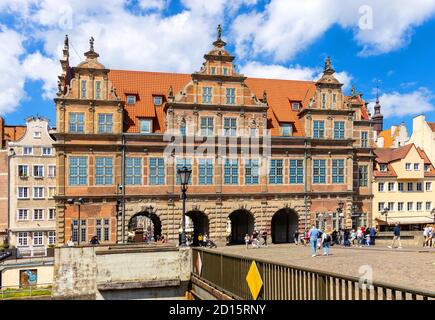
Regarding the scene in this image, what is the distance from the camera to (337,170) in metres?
40.8

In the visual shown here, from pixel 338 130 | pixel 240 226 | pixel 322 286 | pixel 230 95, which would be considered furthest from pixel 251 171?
pixel 322 286

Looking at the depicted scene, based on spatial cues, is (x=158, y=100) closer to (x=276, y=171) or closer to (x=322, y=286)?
(x=276, y=171)

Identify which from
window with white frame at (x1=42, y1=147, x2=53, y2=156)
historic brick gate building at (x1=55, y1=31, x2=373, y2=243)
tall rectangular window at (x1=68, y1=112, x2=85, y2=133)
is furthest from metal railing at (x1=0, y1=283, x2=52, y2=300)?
window with white frame at (x1=42, y1=147, x2=53, y2=156)

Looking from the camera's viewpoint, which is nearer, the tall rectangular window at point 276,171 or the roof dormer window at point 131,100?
the roof dormer window at point 131,100

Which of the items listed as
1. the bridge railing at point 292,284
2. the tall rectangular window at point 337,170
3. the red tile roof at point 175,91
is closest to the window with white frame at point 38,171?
the red tile roof at point 175,91

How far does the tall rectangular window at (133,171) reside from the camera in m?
36.1

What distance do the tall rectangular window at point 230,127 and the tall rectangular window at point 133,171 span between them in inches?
294

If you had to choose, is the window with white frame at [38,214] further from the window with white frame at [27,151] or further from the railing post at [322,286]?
the railing post at [322,286]

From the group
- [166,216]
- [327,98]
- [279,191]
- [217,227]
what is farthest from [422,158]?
[166,216]

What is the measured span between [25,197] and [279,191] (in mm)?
28904

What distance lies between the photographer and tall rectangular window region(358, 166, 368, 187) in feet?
142

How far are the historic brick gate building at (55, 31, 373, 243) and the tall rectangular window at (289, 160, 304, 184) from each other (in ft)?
0.29

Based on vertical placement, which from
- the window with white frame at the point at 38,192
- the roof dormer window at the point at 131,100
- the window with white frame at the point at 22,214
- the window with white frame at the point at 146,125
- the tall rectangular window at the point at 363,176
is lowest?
the window with white frame at the point at 22,214

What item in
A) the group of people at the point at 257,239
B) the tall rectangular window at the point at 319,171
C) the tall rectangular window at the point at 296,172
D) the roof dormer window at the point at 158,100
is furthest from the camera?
the tall rectangular window at the point at 319,171
